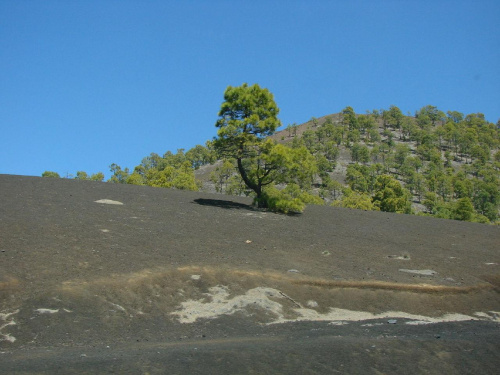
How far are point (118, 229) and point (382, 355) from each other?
15.1 m

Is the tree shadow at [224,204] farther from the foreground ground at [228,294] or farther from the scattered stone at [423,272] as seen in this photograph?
the scattered stone at [423,272]

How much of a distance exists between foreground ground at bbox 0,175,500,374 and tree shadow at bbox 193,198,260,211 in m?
3.28

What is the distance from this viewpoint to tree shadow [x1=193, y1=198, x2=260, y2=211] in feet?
112

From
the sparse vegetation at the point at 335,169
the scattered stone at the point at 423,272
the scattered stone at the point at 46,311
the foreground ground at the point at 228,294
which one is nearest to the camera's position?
the foreground ground at the point at 228,294

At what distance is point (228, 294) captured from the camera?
56.3 feet

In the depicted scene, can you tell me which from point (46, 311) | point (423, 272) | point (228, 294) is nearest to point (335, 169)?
point (423, 272)

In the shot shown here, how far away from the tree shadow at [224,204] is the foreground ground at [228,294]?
328 centimetres

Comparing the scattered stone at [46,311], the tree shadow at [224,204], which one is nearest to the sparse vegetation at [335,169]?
the tree shadow at [224,204]

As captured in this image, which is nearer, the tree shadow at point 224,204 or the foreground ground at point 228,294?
the foreground ground at point 228,294

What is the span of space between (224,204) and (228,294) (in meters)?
18.2

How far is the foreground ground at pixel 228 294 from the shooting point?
38.2 ft

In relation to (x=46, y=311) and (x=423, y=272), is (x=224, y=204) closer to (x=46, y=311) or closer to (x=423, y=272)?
(x=423, y=272)

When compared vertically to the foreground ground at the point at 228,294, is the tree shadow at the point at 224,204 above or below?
above

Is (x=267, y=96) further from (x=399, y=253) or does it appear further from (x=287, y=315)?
(x=287, y=315)
